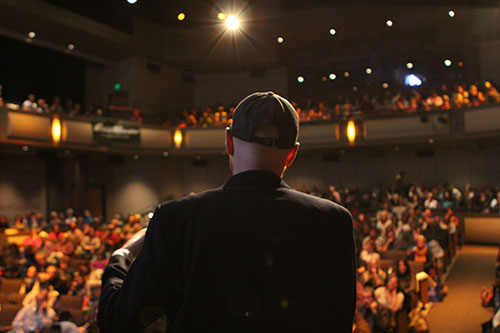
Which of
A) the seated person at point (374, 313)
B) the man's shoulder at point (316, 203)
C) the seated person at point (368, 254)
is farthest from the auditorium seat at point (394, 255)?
the man's shoulder at point (316, 203)

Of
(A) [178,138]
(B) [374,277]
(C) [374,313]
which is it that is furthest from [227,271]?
(A) [178,138]

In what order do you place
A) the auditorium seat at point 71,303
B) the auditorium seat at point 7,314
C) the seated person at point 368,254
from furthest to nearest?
the seated person at point 368,254
the auditorium seat at point 71,303
the auditorium seat at point 7,314

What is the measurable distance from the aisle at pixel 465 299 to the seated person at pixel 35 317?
16.9 ft

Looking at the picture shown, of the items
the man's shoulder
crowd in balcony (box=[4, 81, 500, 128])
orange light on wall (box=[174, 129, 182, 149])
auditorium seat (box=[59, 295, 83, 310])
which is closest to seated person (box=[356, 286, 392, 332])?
auditorium seat (box=[59, 295, 83, 310])

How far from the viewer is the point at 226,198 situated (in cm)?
103

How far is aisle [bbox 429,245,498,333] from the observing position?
6688mm

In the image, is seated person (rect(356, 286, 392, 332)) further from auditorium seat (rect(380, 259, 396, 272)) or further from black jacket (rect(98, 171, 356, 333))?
black jacket (rect(98, 171, 356, 333))

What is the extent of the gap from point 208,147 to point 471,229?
961 cm

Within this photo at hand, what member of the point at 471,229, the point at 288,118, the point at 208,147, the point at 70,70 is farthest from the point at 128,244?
the point at 70,70

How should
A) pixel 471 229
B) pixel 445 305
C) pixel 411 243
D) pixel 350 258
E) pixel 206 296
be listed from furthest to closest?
pixel 471 229
pixel 411 243
pixel 445 305
pixel 350 258
pixel 206 296

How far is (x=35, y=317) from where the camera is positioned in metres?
5.57

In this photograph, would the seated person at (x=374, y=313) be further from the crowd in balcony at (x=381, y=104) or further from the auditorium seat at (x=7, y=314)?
the crowd in balcony at (x=381, y=104)

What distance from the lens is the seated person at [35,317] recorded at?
5.50m

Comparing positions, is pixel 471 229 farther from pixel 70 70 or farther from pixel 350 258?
pixel 70 70
